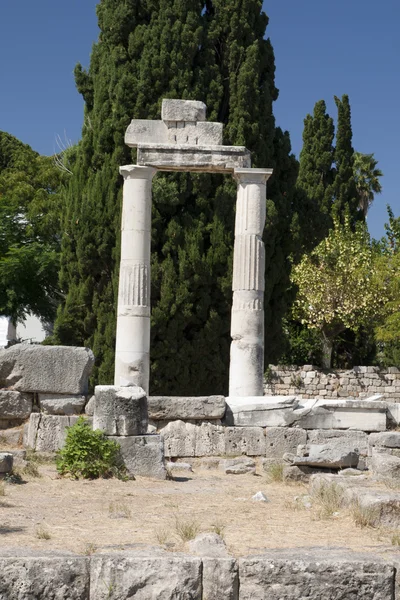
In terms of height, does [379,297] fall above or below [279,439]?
above

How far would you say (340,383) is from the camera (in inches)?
1244

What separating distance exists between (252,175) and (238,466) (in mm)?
6497

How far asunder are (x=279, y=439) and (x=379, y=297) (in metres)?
21.2

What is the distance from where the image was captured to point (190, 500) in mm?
8672

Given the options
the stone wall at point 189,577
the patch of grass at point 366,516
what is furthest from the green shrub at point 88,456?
the stone wall at point 189,577

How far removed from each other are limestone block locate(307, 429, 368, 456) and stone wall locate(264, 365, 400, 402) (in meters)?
18.6

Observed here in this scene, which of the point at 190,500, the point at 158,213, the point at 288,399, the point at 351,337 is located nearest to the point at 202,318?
the point at 158,213

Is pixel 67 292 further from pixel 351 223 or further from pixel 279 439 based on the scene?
pixel 351 223

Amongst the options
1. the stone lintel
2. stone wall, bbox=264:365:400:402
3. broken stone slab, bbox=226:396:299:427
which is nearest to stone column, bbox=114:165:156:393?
the stone lintel

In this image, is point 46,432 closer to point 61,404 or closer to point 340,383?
point 61,404

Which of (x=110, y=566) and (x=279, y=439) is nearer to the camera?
(x=110, y=566)

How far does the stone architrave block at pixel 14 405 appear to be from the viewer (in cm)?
1162

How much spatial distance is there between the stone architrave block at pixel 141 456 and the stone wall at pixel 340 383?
2170 centimetres

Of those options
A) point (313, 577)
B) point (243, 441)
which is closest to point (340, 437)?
point (243, 441)
